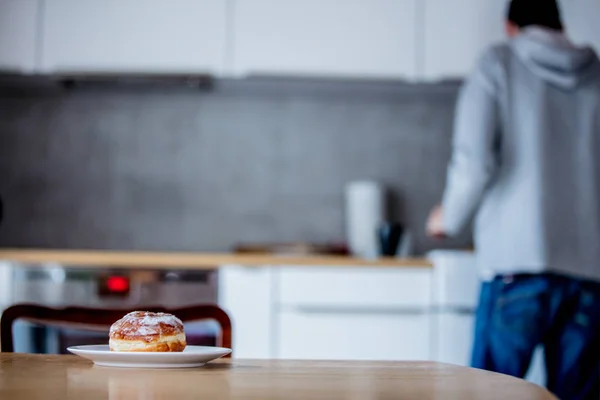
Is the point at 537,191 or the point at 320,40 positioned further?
the point at 320,40

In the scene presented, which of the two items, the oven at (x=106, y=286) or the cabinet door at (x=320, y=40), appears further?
the cabinet door at (x=320, y=40)

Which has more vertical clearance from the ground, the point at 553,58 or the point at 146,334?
the point at 553,58

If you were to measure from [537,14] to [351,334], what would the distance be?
118 centimetres

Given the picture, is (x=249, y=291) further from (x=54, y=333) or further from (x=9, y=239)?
(x=9, y=239)

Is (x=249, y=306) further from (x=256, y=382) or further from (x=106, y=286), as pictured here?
(x=256, y=382)

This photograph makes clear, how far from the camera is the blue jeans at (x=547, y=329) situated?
7.37ft

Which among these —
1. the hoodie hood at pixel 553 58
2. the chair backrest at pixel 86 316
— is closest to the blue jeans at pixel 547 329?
the hoodie hood at pixel 553 58

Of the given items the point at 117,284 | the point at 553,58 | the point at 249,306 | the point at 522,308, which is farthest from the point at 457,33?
the point at 117,284

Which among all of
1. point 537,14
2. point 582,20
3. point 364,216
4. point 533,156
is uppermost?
point 582,20

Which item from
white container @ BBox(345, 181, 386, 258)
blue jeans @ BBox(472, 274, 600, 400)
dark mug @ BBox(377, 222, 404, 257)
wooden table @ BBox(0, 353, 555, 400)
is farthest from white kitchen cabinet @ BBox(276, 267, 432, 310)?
wooden table @ BBox(0, 353, 555, 400)

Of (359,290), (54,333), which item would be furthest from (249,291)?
(54,333)

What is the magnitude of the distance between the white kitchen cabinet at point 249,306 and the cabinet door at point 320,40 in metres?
0.78

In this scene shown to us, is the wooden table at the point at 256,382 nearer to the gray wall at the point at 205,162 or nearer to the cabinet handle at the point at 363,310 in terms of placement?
the cabinet handle at the point at 363,310

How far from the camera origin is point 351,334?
296 centimetres
